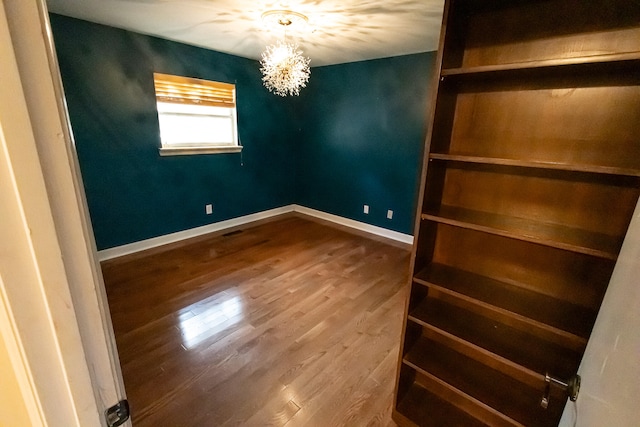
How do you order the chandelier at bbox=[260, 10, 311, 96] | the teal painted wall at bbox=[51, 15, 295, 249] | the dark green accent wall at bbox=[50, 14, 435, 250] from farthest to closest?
the dark green accent wall at bbox=[50, 14, 435, 250], the teal painted wall at bbox=[51, 15, 295, 249], the chandelier at bbox=[260, 10, 311, 96]

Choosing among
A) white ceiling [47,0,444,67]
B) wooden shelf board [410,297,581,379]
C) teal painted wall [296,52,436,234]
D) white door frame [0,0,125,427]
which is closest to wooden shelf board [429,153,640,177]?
wooden shelf board [410,297,581,379]

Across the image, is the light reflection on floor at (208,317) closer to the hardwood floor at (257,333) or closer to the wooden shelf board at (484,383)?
the hardwood floor at (257,333)

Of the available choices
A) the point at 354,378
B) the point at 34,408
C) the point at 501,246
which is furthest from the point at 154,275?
the point at 501,246

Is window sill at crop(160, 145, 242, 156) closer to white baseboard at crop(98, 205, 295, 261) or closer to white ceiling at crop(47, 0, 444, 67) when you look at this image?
white baseboard at crop(98, 205, 295, 261)

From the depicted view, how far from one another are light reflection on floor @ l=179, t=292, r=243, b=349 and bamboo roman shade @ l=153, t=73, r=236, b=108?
89.7 inches

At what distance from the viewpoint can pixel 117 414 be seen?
570 mm

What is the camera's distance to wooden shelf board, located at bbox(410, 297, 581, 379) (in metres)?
1.13

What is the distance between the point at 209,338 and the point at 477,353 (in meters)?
1.69

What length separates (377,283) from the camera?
287cm

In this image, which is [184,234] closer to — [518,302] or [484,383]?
[484,383]

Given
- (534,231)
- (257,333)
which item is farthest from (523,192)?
(257,333)

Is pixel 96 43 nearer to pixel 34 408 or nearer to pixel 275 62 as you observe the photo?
pixel 275 62

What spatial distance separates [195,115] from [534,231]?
3622 mm

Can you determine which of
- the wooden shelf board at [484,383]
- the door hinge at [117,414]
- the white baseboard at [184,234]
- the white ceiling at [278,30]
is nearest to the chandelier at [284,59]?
the white ceiling at [278,30]
